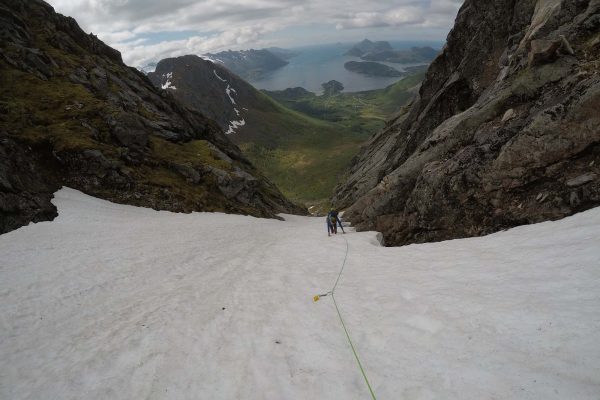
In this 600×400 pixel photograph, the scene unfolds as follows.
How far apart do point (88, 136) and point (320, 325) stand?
4625 cm

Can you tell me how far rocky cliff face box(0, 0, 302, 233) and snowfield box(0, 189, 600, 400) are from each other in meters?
15.6

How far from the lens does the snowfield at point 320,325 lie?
8703mm

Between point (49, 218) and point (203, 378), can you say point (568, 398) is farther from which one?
point (49, 218)

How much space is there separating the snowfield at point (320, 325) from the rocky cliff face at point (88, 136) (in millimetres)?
15646

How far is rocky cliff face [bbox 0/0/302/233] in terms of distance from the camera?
119 feet

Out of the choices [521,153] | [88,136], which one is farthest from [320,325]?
[88,136]

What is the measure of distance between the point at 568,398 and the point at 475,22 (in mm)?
50847

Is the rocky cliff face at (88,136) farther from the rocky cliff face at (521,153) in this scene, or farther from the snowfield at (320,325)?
the rocky cliff face at (521,153)

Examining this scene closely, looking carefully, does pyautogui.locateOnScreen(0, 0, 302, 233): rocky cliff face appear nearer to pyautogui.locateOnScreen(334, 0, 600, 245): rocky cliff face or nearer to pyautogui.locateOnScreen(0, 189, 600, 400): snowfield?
pyautogui.locateOnScreen(0, 189, 600, 400): snowfield

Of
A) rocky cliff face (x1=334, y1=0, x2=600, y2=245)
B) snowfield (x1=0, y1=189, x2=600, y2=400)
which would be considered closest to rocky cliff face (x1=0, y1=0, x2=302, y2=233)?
snowfield (x1=0, y1=189, x2=600, y2=400)

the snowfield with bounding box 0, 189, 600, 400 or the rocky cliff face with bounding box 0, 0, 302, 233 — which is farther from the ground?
the rocky cliff face with bounding box 0, 0, 302, 233

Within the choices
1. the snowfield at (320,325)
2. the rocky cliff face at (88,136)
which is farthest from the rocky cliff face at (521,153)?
the rocky cliff face at (88,136)

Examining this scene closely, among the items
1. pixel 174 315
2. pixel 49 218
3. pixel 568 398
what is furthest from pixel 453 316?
pixel 49 218

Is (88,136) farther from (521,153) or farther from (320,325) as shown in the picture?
(521,153)
